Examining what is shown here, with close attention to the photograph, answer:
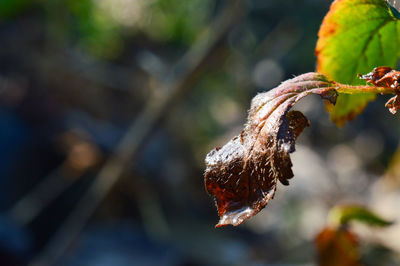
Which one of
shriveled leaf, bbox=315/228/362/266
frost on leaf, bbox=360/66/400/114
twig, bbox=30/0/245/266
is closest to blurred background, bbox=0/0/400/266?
twig, bbox=30/0/245/266

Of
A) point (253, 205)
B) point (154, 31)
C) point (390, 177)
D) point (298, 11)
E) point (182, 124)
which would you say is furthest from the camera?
point (154, 31)

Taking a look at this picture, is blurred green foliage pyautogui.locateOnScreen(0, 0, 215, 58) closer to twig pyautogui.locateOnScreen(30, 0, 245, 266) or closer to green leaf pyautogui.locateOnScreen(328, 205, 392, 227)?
twig pyautogui.locateOnScreen(30, 0, 245, 266)

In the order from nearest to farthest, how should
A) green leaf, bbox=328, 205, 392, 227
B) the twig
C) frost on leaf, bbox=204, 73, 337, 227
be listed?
frost on leaf, bbox=204, 73, 337, 227 → green leaf, bbox=328, 205, 392, 227 → the twig

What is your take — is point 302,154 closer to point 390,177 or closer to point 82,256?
point 390,177

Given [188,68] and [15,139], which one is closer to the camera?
[188,68]

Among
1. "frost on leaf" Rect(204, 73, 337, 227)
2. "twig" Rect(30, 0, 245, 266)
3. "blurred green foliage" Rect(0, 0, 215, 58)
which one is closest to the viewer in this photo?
"frost on leaf" Rect(204, 73, 337, 227)

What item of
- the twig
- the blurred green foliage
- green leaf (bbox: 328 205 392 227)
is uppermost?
the blurred green foliage

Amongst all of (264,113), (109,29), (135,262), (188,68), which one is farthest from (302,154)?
(264,113)
